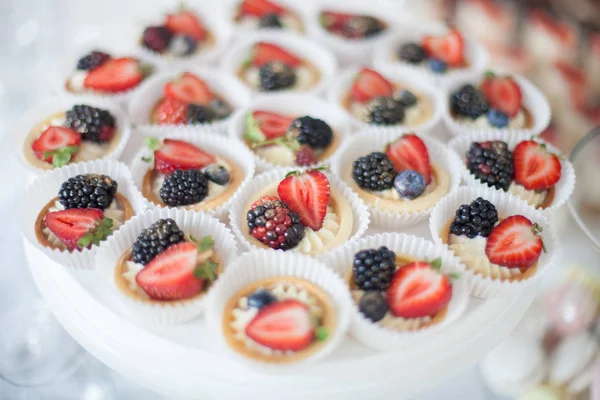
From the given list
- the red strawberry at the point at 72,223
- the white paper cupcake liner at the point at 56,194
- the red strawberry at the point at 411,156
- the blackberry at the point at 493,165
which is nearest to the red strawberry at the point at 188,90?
the white paper cupcake liner at the point at 56,194

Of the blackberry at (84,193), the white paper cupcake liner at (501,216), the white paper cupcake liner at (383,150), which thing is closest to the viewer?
the white paper cupcake liner at (501,216)

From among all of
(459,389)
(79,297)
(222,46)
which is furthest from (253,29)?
(459,389)

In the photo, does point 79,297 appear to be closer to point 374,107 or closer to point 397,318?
point 397,318

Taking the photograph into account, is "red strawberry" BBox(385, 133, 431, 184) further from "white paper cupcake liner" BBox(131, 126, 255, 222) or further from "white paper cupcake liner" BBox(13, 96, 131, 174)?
"white paper cupcake liner" BBox(13, 96, 131, 174)

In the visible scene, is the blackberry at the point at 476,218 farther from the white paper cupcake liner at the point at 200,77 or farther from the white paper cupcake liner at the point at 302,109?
the white paper cupcake liner at the point at 200,77

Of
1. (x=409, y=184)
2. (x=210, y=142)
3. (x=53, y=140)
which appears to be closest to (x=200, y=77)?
(x=210, y=142)
